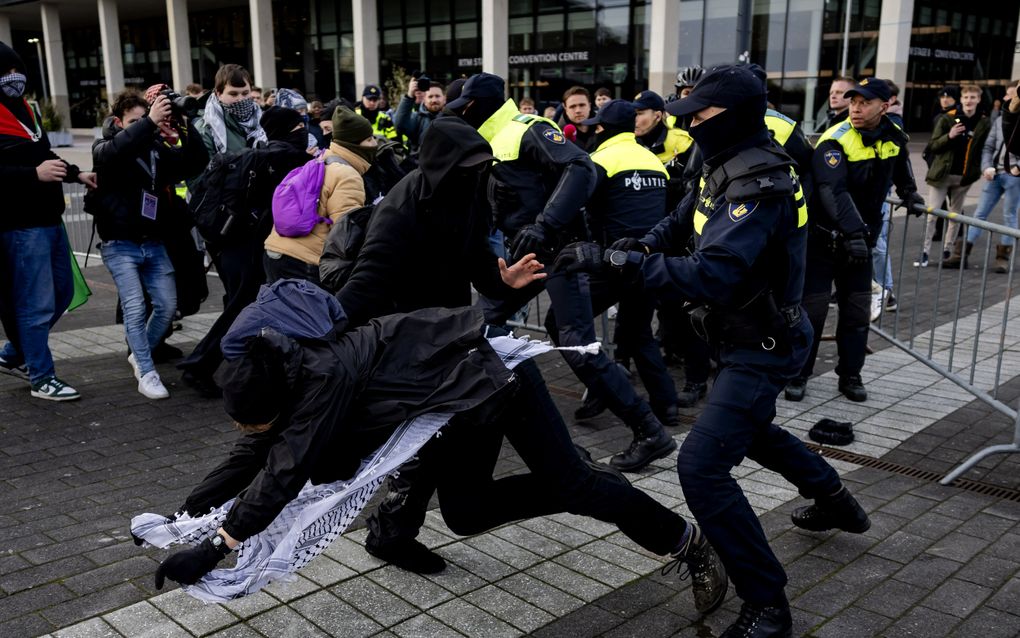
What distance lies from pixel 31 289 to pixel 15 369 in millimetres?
968

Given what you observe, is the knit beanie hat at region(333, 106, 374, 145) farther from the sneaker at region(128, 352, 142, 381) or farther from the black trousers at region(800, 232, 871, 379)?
the black trousers at region(800, 232, 871, 379)

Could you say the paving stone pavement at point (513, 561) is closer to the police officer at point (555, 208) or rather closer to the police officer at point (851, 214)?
the police officer at point (555, 208)

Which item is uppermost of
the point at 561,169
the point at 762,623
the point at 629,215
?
the point at 561,169

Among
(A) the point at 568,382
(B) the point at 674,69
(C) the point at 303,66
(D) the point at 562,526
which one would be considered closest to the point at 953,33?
(B) the point at 674,69

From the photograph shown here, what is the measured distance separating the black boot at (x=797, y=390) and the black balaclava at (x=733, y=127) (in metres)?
3.15

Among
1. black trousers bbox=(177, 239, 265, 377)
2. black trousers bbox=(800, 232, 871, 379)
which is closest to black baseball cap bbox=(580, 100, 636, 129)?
black trousers bbox=(800, 232, 871, 379)

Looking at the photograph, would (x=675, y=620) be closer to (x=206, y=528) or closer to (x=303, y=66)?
(x=206, y=528)

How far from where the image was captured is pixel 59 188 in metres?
6.12

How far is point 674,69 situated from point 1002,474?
71.6 feet

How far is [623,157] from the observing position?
Result: 579cm

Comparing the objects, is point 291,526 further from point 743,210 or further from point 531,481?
point 743,210

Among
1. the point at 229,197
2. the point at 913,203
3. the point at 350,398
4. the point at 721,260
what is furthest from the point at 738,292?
the point at 229,197

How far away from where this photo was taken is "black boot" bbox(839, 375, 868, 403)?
19.7ft

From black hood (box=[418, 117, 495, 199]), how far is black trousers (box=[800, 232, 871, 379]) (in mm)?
3146
